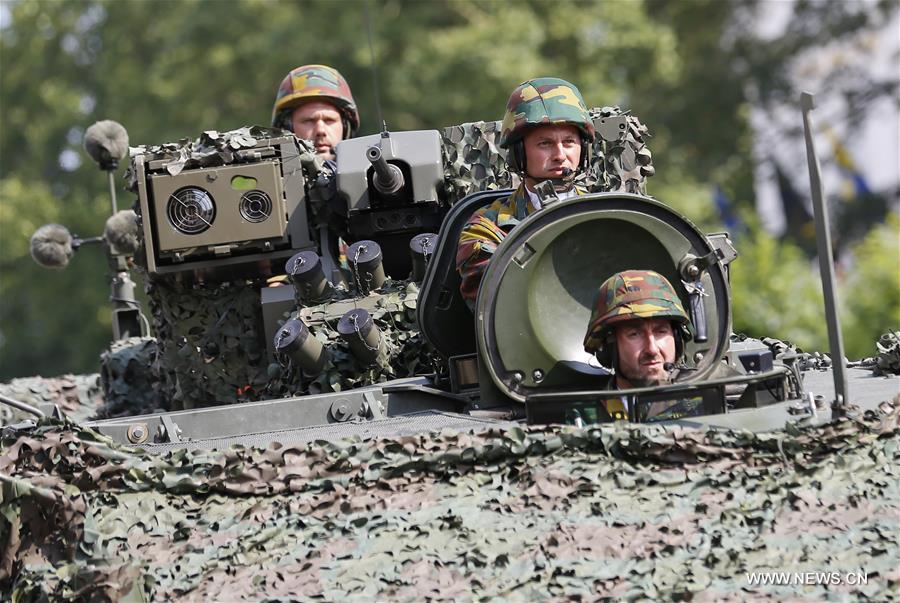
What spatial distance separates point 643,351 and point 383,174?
119 inches

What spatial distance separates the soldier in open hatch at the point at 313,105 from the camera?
1177 cm

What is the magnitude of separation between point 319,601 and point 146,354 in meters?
6.23

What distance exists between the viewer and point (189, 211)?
32.8 ft

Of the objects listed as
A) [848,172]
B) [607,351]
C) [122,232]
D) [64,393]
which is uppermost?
[848,172]

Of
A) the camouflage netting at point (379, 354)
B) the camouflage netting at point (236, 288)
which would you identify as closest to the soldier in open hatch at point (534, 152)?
A: the camouflage netting at point (379, 354)

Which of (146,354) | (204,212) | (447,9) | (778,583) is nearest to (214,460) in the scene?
(778,583)

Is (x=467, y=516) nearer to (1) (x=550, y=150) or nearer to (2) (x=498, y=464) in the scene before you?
(2) (x=498, y=464)

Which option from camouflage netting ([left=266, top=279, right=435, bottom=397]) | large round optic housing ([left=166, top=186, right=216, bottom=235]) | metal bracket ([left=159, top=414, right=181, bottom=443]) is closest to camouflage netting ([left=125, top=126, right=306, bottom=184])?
large round optic housing ([left=166, top=186, right=216, bottom=235])

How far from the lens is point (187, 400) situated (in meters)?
10.3

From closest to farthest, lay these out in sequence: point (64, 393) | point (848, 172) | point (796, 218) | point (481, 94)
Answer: point (64, 393)
point (481, 94)
point (848, 172)
point (796, 218)

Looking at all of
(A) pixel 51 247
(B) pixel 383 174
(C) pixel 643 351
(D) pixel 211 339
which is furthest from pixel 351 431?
(A) pixel 51 247

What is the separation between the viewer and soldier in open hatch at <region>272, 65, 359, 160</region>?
38.6 feet

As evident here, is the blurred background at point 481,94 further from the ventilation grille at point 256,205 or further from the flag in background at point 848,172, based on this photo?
the ventilation grille at point 256,205

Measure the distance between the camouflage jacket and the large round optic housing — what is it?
194 cm
